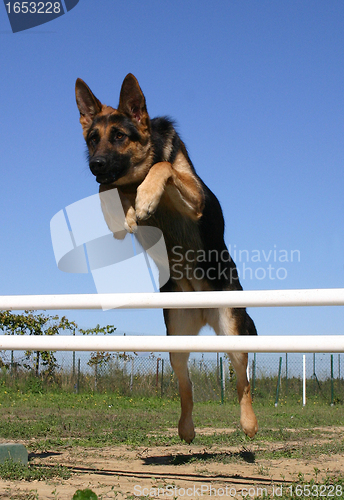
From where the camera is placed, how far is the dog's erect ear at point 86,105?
4.43 meters

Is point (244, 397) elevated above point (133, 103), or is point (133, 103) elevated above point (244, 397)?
point (133, 103)

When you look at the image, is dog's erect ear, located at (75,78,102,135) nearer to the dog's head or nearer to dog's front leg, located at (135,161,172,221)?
the dog's head

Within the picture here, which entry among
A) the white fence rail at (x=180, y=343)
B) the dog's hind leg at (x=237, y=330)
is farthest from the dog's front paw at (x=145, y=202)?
the dog's hind leg at (x=237, y=330)

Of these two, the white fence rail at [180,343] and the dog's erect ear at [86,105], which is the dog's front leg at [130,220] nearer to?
the white fence rail at [180,343]

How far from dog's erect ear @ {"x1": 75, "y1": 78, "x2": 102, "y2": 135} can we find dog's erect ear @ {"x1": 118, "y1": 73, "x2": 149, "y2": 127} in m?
0.29

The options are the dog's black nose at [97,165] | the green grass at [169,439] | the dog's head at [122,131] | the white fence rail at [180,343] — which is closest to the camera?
the white fence rail at [180,343]

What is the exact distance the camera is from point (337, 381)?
15.2 m

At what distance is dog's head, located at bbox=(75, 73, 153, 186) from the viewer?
13.6 ft

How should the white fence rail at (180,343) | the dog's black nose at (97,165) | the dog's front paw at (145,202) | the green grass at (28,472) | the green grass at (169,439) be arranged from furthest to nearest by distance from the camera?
the dog's black nose at (97,165) < the dog's front paw at (145,202) < the green grass at (169,439) < the green grass at (28,472) < the white fence rail at (180,343)

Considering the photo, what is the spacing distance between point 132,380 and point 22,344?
1180cm

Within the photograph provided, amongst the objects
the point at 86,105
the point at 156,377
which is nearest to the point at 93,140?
the point at 86,105

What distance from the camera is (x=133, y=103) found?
4.37 meters

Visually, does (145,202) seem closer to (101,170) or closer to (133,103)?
(101,170)

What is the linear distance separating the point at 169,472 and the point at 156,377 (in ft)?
37.4
